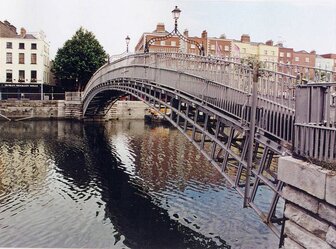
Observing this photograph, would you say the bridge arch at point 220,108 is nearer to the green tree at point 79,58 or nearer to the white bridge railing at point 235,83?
the white bridge railing at point 235,83

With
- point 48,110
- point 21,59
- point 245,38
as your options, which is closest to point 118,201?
point 48,110

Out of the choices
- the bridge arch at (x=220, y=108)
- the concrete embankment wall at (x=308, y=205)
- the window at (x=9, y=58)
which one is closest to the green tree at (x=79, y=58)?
the window at (x=9, y=58)

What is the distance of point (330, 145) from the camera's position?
19.4 feet

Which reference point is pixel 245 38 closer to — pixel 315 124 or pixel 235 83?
pixel 235 83

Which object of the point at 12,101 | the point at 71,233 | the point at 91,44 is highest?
the point at 91,44

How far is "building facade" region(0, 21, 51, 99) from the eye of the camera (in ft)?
141

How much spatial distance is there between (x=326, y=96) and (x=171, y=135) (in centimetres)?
2698

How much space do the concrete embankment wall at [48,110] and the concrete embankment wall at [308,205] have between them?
3857 centimetres

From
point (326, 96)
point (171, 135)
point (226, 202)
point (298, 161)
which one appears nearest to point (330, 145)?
point (298, 161)

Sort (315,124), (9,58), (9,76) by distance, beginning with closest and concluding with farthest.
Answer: (315,124), (9,76), (9,58)

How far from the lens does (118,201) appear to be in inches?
573

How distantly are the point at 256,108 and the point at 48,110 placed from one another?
123 ft

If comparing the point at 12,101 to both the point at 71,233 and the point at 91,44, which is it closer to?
the point at 91,44

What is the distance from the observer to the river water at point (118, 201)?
11.0 meters
